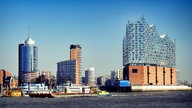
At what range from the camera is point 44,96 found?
152 metres

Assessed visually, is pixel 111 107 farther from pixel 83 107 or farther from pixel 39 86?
pixel 39 86

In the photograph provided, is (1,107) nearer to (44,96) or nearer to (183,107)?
(183,107)

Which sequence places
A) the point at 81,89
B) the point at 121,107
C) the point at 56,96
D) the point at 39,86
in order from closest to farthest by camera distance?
1. the point at 121,107
2. the point at 56,96
3. the point at 81,89
4. the point at 39,86

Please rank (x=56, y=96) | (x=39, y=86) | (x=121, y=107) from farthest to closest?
(x=39, y=86) < (x=56, y=96) < (x=121, y=107)

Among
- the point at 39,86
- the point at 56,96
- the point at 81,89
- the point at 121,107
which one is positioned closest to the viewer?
the point at 121,107

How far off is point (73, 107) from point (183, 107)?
2036 cm

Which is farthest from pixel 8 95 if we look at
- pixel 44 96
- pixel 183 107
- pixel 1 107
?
pixel 183 107

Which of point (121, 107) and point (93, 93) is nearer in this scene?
point (121, 107)

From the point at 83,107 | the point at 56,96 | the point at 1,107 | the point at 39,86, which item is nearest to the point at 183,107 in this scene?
the point at 83,107

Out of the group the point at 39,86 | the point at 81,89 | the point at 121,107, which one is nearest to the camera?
the point at 121,107

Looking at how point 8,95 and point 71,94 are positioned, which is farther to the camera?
point 8,95

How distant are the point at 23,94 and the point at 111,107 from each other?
333ft

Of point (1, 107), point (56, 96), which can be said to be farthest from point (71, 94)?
point (1, 107)

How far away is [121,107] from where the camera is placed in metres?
77.4
